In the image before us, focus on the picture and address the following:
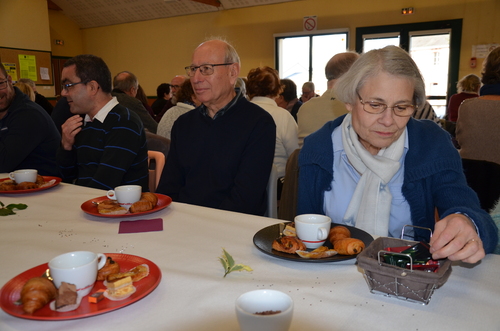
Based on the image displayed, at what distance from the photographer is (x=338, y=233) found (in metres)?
1.13

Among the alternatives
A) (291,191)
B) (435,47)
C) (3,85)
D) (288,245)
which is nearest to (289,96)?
(435,47)

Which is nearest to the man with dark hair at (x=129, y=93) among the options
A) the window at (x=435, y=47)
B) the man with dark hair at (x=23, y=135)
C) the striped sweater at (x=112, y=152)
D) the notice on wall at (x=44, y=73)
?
the man with dark hair at (x=23, y=135)

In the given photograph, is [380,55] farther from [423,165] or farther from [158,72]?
[158,72]

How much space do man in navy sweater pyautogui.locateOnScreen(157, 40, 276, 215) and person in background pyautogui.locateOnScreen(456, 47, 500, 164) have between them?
1.58 metres

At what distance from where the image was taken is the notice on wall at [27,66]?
29.5 feet

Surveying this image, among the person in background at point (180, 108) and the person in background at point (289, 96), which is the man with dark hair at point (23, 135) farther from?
the person in background at point (289, 96)

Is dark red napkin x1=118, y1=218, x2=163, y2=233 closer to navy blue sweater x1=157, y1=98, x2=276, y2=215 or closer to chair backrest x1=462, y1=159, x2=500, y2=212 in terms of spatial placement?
navy blue sweater x1=157, y1=98, x2=276, y2=215

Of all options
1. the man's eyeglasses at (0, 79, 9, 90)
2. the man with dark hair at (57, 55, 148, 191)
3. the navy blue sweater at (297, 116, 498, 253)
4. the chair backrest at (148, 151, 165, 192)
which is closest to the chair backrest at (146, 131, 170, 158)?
the chair backrest at (148, 151, 165, 192)

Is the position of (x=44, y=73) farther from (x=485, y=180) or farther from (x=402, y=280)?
(x=402, y=280)

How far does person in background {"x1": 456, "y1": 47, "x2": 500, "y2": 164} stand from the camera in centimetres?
276

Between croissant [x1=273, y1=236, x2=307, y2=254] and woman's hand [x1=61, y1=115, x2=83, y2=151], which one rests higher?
woman's hand [x1=61, y1=115, x2=83, y2=151]

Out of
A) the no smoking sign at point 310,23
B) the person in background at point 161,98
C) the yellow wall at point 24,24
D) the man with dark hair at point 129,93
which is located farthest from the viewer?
the yellow wall at point 24,24

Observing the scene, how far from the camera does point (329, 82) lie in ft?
11.9

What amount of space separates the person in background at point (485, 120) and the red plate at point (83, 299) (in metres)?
2.62
